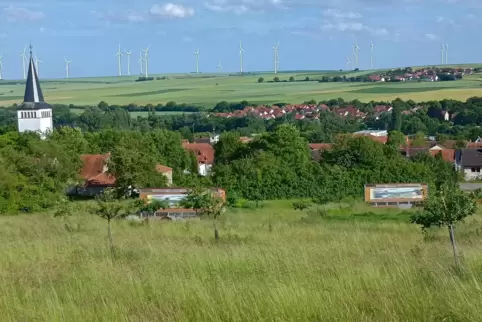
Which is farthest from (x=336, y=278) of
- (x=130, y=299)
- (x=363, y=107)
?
(x=363, y=107)

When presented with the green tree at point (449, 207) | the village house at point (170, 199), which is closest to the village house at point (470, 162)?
the village house at point (170, 199)

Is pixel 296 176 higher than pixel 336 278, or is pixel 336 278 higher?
pixel 336 278

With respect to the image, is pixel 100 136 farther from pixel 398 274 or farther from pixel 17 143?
pixel 398 274

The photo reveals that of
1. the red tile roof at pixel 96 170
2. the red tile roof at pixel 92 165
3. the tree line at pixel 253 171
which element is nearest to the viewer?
the tree line at pixel 253 171

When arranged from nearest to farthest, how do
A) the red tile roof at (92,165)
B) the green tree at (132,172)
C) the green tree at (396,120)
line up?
1. the green tree at (132,172)
2. the red tile roof at (92,165)
3. the green tree at (396,120)

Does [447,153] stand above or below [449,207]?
below

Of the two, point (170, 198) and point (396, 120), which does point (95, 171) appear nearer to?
point (170, 198)

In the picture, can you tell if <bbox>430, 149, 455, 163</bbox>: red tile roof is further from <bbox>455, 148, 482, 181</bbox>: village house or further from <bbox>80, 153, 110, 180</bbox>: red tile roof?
<bbox>80, 153, 110, 180</bbox>: red tile roof

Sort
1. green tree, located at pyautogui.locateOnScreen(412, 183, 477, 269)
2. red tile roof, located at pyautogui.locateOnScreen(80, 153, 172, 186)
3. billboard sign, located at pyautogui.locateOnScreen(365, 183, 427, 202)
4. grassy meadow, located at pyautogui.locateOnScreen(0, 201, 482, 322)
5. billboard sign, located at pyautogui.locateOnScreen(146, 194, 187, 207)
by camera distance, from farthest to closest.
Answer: red tile roof, located at pyautogui.locateOnScreen(80, 153, 172, 186) → billboard sign, located at pyautogui.locateOnScreen(365, 183, 427, 202) → billboard sign, located at pyautogui.locateOnScreen(146, 194, 187, 207) → green tree, located at pyautogui.locateOnScreen(412, 183, 477, 269) → grassy meadow, located at pyautogui.locateOnScreen(0, 201, 482, 322)

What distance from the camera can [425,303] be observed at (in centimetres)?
478

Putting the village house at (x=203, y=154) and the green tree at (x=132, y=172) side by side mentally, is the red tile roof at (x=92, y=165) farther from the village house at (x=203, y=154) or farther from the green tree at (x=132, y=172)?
the village house at (x=203, y=154)

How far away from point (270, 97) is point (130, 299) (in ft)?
558

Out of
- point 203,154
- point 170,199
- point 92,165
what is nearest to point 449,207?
point 170,199

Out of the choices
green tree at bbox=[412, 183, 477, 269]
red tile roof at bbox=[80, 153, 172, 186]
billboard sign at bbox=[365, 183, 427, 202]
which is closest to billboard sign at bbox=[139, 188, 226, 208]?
billboard sign at bbox=[365, 183, 427, 202]
